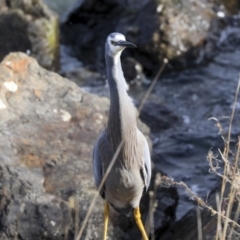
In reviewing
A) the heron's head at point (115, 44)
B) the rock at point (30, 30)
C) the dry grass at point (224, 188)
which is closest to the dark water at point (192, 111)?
the rock at point (30, 30)

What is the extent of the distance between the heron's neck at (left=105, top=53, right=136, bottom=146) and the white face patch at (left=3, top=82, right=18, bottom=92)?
1139mm

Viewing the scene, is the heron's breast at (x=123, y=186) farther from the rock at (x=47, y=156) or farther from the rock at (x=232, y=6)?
the rock at (x=232, y=6)

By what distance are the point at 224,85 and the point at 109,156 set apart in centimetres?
390

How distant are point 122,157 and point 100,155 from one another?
0.14m

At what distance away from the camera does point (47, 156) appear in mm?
4945

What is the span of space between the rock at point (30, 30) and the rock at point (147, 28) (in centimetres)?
72

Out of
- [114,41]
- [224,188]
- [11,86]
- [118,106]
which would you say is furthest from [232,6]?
[224,188]

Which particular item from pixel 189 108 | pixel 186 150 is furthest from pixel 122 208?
pixel 189 108

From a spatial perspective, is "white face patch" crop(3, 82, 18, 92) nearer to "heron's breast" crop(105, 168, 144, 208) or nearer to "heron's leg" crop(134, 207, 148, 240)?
"heron's breast" crop(105, 168, 144, 208)

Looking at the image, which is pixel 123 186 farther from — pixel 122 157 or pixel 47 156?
pixel 47 156

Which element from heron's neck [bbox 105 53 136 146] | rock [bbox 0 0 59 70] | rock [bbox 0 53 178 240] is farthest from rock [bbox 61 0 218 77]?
heron's neck [bbox 105 53 136 146]

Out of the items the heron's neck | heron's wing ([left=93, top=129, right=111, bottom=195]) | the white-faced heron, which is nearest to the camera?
the heron's neck

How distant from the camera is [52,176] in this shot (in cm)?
485

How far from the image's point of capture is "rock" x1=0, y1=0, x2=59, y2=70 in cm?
795
